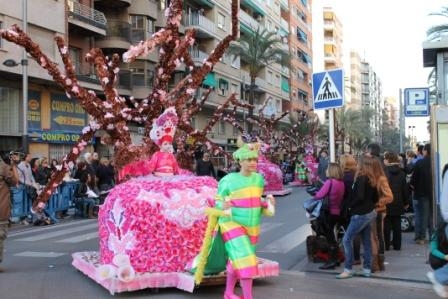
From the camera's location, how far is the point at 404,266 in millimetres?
8562

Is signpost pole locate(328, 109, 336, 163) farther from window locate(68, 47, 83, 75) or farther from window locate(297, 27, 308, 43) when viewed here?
window locate(297, 27, 308, 43)

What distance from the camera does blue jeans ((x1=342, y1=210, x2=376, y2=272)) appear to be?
7.71 meters

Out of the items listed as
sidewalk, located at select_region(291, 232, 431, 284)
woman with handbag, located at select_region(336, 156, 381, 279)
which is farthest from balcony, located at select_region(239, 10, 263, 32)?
woman with handbag, located at select_region(336, 156, 381, 279)

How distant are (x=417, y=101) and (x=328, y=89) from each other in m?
5.82

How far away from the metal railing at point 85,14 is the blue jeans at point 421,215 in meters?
23.8

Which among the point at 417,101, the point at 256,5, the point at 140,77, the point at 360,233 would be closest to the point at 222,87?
the point at 140,77

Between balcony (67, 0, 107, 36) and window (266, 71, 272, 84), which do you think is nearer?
balcony (67, 0, 107, 36)

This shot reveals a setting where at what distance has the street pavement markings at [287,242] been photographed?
10.5m

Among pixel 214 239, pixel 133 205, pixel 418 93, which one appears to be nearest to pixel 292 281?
pixel 214 239

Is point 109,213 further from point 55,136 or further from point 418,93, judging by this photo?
point 55,136

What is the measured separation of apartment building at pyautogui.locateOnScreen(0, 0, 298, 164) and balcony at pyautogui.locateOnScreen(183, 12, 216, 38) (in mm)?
75

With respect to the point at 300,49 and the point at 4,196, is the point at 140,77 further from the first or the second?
the point at 300,49

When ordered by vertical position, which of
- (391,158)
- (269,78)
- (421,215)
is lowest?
(421,215)

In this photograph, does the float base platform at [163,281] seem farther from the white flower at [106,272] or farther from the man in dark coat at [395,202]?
the man in dark coat at [395,202]
